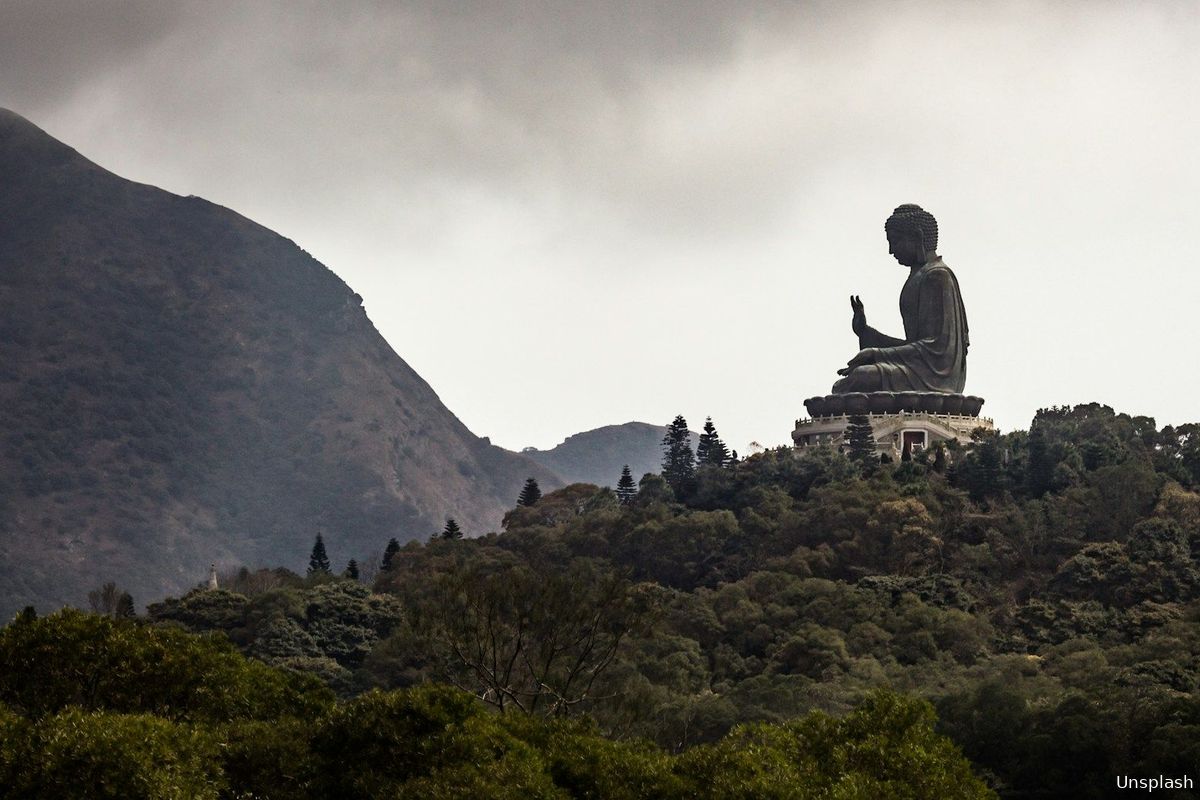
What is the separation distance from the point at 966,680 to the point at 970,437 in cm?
2520

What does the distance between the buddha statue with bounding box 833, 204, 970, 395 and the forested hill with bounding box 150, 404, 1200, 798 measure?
145 inches

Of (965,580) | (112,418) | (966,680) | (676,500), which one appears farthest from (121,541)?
(966,680)

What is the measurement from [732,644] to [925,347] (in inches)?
814

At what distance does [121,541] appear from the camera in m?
134

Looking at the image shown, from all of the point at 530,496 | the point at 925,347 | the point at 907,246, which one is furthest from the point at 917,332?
the point at 530,496

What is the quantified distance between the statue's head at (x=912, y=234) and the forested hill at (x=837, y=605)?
7365 millimetres

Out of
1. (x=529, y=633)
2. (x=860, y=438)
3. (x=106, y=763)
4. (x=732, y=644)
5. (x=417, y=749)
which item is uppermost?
(x=860, y=438)

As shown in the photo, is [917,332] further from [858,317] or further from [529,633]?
[529,633]

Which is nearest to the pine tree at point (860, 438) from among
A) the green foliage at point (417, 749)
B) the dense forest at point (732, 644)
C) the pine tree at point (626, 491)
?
the dense forest at point (732, 644)

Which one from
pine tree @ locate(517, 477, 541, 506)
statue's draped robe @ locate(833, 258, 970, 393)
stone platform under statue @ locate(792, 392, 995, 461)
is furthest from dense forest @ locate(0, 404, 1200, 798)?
statue's draped robe @ locate(833, 258, 970, 393)

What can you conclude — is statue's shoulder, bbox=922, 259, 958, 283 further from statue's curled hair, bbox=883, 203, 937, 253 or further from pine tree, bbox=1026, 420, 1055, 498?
pine tree, bbox=1026, 420, 1055, 498

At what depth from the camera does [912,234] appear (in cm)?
7231

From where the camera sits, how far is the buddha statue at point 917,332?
7038 cm

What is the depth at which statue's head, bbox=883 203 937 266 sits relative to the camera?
72312 mm
